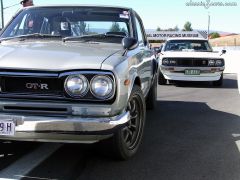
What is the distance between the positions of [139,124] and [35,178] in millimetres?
1409

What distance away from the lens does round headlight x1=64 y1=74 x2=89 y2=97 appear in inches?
148

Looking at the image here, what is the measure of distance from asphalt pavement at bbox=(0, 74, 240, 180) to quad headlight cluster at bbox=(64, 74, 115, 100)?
79 centimetres

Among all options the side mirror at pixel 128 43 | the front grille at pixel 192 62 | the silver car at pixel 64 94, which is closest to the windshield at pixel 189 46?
the front grille at pixel 192 62

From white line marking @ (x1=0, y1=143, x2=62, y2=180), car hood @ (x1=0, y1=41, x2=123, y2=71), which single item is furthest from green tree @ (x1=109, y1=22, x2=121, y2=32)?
white line marking @ (x1=0, y1=143, x2=62, y2=180)

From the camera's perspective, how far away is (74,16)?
→ 17.6 feet

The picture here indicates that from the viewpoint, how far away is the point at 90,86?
12.4 feet

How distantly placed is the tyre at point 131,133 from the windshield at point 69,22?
84cm

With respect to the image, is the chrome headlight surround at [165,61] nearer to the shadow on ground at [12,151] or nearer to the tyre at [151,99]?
the tyre at [151,99]

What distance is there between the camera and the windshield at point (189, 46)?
1320 cm

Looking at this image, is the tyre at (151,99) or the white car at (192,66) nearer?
the tyre at (151,99)

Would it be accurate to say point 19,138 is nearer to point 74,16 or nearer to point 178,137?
point 74,16

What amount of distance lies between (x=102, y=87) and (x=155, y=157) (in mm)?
1325

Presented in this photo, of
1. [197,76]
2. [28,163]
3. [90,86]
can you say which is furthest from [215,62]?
[90,86]

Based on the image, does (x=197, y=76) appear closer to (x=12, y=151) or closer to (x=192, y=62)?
(x=192, y=62)
